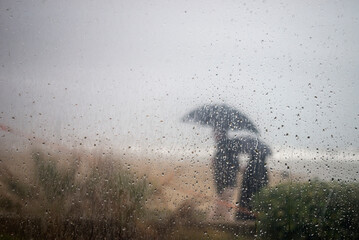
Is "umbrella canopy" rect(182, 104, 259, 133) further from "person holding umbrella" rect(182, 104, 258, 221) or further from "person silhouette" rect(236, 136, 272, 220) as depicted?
"person silhouette" rect(236, 136, 272, 220)

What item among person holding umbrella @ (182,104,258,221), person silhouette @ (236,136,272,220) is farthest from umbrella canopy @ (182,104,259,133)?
person silhouette @ (236,136,272,220)

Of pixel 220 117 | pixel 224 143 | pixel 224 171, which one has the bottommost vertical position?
pixel 224 171

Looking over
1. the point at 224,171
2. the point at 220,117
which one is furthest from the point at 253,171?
the point at 220,117

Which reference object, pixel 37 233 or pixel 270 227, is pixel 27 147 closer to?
pixel 37 233

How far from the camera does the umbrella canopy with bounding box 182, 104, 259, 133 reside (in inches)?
65.1

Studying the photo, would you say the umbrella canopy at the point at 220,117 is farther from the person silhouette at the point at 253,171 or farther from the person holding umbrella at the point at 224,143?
the person silhouette at the point at 253,171

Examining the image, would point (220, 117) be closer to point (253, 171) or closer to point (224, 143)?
point (224, 143)

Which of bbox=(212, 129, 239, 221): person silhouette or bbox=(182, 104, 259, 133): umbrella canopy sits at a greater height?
bbox=(182, 104, 259, 133): umbrella canopy

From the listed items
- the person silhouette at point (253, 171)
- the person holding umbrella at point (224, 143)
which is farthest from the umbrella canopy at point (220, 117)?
the person silhouette at point (253, 171)

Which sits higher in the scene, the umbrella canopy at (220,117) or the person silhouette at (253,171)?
the umbrella canopy at (220,117)

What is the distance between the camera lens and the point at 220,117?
1.66 m

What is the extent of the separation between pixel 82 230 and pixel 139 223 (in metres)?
0.32

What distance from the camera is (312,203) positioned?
63.9 inches

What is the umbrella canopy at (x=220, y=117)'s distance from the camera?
165 cm
